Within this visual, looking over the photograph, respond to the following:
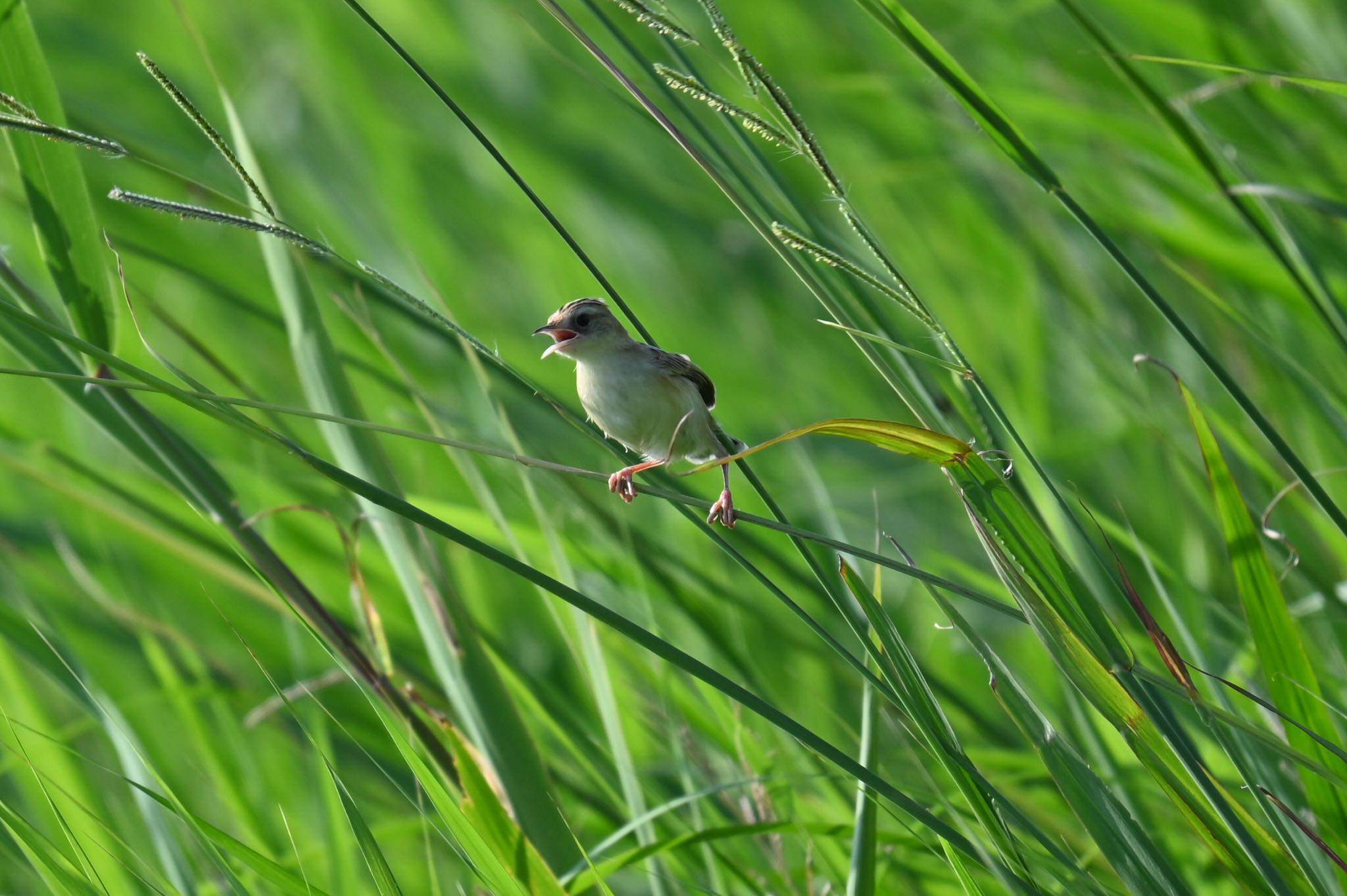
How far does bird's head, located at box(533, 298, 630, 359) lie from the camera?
2.44 metres

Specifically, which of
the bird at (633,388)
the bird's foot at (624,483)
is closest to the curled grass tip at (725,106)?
the bird's foot at (624,483)

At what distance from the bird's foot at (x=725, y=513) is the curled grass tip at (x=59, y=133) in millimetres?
818

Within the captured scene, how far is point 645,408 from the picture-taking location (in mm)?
2359

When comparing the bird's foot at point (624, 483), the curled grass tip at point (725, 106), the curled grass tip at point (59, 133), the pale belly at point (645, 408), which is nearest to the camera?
the curled grass tip at point (59, 133)

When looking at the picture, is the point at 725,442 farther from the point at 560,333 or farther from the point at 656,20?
the point at 656,20

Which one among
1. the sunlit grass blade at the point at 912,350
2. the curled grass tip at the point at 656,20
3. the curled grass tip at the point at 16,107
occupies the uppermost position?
the curled grass tip at the point at 16,107

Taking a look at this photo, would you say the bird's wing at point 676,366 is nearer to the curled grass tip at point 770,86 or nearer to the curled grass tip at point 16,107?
the curled grass tip at point 770,86

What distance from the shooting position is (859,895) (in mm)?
1478

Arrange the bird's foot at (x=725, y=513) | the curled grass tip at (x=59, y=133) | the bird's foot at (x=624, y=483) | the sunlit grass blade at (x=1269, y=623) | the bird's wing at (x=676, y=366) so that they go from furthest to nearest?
the bird's wing at (x=676, y=366), the bird's foot at (x=624, y=483), the bird's foot at (x=725, y=513), the sunlit grass blade at (x=1269, y=623), the curled grass tip at (x=59, y=133)

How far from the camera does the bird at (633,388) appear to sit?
2355mm

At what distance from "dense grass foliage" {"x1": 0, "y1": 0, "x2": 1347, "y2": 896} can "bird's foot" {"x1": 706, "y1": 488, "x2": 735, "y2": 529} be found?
63 millimetres

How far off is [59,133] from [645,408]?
134cm

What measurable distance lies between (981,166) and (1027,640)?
4.81 feet

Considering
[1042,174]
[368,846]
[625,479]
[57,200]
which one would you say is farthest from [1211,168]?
[57,200]
